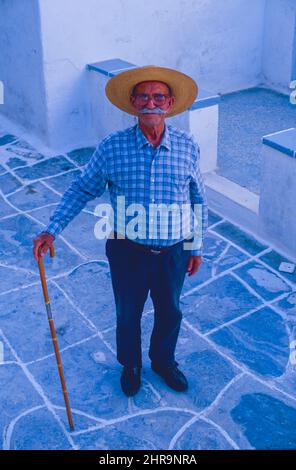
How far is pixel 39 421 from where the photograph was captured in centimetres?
395

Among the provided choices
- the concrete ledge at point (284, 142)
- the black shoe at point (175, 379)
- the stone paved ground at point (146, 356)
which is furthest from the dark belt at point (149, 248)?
the concrete ledge at point (284, 142)

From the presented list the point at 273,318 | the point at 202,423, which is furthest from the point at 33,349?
the point at 273,318

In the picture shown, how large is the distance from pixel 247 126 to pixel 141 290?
4873 millimetres

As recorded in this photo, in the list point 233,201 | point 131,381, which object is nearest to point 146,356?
point 131,381

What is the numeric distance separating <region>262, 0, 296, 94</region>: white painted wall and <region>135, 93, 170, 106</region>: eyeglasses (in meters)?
6.13

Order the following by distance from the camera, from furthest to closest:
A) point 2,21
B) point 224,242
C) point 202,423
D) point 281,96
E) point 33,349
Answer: point 281,96
point 2,21
point 224,242
point 33,349
point 202,423

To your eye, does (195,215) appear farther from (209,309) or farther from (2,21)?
(2,21)

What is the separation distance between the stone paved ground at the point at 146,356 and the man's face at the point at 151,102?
6.05 feet

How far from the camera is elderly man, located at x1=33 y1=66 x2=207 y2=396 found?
349 cm

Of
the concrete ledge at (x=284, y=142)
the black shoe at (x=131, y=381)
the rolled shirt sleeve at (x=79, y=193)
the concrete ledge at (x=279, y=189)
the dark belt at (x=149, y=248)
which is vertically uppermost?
the rolled shirt sleeve at (x=79, y=193)

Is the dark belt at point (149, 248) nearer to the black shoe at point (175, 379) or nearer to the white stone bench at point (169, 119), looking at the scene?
the black shoe at point (175, 379)

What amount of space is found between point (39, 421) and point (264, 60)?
23.6ft

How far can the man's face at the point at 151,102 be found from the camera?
3428 mm

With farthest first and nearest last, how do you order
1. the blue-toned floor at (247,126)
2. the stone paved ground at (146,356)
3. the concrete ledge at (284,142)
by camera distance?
the blue-toned floor at (247,126), the concrete ledge at (284,142), the stone paved ground at (146,356)
